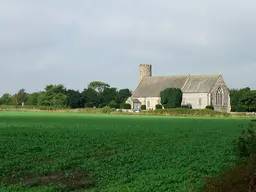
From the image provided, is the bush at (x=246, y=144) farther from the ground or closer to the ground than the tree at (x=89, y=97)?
closer to the ground

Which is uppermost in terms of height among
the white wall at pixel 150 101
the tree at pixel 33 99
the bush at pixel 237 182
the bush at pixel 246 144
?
the tree at pixel 33 99

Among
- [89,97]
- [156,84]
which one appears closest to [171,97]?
[156,84]

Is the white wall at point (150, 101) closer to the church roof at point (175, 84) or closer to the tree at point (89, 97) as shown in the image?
the church roof at point (175, 84)

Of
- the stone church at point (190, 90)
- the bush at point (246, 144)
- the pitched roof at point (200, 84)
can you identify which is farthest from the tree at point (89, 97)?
the bush at point (246, 144)

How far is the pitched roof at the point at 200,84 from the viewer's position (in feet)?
325

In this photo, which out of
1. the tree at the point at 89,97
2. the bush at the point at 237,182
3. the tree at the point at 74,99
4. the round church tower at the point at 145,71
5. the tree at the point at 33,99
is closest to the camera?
the bush at the point at 237,182

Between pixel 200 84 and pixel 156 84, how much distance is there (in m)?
12.5

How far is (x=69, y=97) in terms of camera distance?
11894 centimetres

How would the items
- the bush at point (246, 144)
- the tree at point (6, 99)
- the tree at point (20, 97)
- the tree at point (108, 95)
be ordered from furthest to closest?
the tree at point (6, 99) → the tree at point (20, 97) → the tree at point (108, 95) → the bush at point (246, 144)

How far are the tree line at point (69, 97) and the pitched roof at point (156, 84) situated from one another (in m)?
7.81

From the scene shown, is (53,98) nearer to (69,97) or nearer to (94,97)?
(69,97)

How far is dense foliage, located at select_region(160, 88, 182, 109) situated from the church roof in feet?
21.7

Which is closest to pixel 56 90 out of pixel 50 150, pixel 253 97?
pixel 253 97

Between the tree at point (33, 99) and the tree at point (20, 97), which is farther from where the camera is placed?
the tree at point (20, 97)
